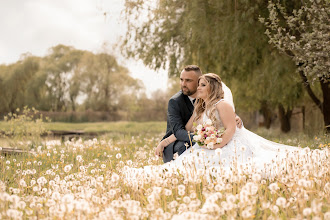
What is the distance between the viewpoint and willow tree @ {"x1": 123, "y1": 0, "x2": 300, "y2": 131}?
34.1ft

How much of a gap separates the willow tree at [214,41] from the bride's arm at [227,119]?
5.59 m

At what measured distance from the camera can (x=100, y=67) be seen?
36.0 meters

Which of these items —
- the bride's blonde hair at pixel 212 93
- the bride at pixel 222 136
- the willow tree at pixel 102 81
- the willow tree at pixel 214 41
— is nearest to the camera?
the bride at pixel 222 136

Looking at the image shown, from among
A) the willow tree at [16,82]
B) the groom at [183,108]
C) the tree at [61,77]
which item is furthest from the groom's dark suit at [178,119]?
the tree at [61,77]

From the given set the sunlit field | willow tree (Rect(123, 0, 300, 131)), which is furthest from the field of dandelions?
willow tree (Rect(123, 0, 300, 131))

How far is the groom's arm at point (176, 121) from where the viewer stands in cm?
538

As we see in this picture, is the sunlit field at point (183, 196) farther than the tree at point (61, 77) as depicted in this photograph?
No

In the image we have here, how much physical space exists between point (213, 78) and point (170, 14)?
8.31 m

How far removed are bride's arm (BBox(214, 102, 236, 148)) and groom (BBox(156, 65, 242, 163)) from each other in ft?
1.57

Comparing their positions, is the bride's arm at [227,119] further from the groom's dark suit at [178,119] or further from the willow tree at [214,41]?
the willow tree at [214,41]

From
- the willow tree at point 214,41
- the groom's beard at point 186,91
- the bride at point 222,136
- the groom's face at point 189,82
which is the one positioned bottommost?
the bride at point 222,136

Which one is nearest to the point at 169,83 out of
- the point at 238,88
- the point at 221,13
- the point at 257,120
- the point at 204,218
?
the point at 257,120

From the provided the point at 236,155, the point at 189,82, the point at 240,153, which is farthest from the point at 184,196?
the point at 189,82

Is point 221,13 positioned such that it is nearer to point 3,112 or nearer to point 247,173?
point 247,173
